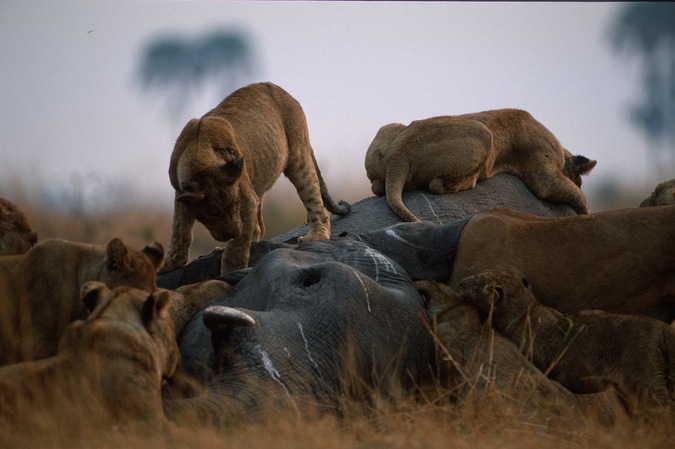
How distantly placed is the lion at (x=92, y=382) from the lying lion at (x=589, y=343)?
2156 millimetres

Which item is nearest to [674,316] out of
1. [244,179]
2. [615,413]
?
[615,413]

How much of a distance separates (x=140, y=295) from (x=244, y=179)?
3434 millimetres

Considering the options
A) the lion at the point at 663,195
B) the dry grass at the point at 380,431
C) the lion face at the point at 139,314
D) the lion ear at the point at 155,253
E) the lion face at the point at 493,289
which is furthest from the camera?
the lion at the point at 663,195

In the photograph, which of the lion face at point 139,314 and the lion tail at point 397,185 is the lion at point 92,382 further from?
the lion tail at point 397,185

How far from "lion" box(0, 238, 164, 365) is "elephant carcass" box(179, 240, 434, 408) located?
509 millimetres

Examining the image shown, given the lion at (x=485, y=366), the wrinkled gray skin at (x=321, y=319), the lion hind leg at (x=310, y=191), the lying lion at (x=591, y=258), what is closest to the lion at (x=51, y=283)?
the wrinkled gray skin at (x=321, y=319)

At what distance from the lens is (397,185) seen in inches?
403

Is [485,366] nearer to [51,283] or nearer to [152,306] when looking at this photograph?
[152,306]

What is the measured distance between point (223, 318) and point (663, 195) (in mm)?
4479

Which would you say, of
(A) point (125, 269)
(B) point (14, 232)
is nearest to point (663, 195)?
(A) point (125, 269)

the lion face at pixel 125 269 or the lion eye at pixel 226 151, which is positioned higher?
the lion eye at pixel 226 151

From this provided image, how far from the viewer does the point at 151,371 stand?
4.86 meters

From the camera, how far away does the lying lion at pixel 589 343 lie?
627 centimetres

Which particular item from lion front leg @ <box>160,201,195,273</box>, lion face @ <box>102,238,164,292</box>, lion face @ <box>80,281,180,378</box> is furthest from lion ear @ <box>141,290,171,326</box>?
lion front leg @ <box>160,201,195,273</box>
